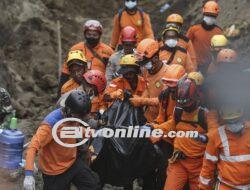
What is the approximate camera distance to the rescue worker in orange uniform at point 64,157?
6.28 m

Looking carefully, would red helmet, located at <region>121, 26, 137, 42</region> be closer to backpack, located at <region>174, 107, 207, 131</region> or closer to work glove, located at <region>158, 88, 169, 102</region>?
work glove, located at <region>158, 88, 169, 102</region>

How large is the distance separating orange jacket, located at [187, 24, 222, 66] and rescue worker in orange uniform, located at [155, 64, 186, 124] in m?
2.85

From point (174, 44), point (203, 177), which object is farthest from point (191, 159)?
point (174, 44)

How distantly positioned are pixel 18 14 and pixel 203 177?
36.9ft

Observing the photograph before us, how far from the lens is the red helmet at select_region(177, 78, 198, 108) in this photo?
663cm

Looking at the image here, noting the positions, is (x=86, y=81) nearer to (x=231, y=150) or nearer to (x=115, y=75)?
(x=115, y=75)

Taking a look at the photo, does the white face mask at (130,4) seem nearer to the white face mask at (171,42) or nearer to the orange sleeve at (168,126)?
the white face mask at (171,42)

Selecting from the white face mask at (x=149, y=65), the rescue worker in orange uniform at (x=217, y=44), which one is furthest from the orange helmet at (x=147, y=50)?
the rescue worker in orange uniform at (x=217, y=44)

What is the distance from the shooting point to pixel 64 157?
664 centimetres

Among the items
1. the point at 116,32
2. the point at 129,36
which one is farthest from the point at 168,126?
the point at 116,32

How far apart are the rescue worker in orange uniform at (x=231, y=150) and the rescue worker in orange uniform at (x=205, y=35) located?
4.08 metres

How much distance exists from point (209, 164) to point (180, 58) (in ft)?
9.66

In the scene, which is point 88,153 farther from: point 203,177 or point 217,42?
point 217,42

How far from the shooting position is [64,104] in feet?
21.1
